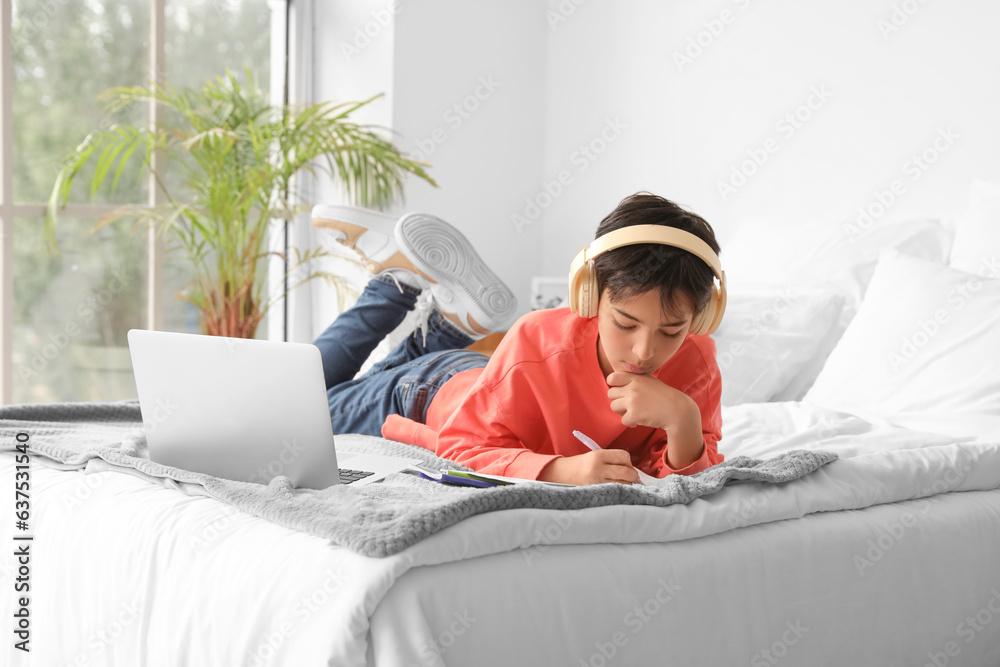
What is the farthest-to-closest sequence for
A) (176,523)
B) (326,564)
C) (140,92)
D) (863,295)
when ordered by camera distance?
(140,92) → (863,295) → (176,523) → (326,564)

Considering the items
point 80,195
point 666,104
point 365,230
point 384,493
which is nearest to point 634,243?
point 384,493

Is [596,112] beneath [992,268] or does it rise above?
above

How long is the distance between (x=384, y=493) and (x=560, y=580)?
0.93ft

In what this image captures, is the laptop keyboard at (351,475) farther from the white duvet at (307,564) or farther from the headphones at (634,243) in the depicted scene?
the headphones at (634,243)

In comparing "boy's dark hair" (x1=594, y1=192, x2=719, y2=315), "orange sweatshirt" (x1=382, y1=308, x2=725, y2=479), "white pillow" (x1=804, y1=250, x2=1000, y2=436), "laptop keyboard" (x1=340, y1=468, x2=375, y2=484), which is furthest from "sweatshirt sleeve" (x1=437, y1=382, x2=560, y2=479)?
"white pillow" (x1=804, y1=250, x2=1000, y2=436)

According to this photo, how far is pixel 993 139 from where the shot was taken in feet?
7.80

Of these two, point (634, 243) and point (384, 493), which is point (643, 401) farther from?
point (384, 493)

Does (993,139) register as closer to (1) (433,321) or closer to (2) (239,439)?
(1) (433,321)

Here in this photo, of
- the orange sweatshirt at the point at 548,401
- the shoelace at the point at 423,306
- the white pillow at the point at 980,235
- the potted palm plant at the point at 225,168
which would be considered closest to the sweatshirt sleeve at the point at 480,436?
the orange sweatshirt at the point at 548,401

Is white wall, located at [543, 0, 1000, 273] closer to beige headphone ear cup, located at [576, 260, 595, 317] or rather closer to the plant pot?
beige headphone ear cup, located at [576, 260, 595, 317]

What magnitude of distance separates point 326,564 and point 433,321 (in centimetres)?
134

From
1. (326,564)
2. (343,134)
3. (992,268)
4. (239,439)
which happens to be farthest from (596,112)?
(326,564)

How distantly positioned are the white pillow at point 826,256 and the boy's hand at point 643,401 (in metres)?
1.09

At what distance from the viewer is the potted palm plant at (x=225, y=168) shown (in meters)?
3.25
